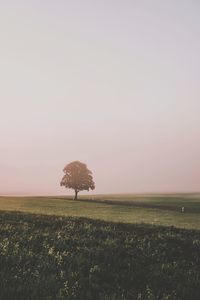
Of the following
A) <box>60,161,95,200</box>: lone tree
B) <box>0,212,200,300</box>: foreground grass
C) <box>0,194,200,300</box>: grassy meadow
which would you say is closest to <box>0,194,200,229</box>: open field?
<box>0,194,200,300</box>: grassy meadow

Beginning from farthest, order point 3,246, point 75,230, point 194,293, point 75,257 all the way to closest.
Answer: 1. point 75,230
2. point 3,246
3. point 75,257
4. point 194,293

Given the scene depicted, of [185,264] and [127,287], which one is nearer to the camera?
[127,287]

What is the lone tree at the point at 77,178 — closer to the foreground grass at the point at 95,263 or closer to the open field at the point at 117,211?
the open field at the point at 117,211

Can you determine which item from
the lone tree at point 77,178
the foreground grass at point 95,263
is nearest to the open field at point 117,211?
the foreground grass at point 95,263

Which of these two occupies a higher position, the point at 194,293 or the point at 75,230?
the point at 75,230

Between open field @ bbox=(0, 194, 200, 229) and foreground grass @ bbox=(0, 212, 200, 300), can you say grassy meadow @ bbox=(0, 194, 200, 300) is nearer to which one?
foreground grass @ bbox=(0, 212, 200, 300)

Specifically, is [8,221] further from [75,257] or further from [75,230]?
[75,257]

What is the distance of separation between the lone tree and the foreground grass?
3203 inches

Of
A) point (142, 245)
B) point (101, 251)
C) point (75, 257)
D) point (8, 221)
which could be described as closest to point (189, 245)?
point (142, 245)

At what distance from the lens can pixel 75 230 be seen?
2477cm

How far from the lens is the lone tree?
108 meters

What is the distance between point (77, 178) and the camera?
10788 centimetres

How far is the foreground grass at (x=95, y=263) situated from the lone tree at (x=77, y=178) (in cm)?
8134

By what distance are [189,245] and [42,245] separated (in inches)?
327
